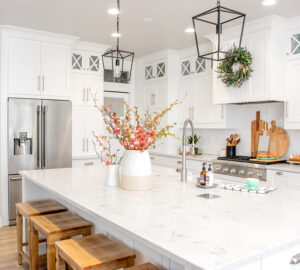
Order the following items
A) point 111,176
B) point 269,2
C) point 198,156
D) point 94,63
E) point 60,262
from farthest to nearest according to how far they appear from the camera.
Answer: point 94,63, point 198,156, point 269,2, point 111,176, point 60,262

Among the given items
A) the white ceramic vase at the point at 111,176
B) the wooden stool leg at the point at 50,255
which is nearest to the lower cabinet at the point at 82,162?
the white ceramic vase at the point at 111,176

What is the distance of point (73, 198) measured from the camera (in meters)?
Answer: 2.06

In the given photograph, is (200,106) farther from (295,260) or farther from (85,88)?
(295,260)

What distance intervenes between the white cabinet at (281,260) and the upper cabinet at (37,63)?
13.3 feet

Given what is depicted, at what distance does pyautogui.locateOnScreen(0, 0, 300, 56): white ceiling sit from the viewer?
3.44 metres

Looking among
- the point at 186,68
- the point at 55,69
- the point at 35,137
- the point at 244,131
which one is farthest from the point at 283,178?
the point at 55,69

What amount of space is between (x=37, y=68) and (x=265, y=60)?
3.08m

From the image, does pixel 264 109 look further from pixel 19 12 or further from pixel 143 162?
pixel 19 12

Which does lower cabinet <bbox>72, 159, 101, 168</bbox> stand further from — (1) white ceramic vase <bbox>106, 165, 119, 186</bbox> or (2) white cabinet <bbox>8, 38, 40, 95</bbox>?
(1) white ceramic vase <bbox>106, 165, 119, 186</bbox>

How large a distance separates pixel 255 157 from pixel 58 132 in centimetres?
279

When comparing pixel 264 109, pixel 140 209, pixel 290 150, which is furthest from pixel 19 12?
pixel 290 150

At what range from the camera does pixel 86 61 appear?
5.29 m

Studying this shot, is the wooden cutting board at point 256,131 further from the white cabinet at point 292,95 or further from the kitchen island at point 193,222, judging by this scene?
the kitchen island at point 193,222

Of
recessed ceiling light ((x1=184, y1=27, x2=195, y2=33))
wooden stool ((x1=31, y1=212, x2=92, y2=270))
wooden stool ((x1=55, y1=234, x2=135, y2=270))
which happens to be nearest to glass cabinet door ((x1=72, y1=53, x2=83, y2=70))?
recessed ceiling light ((x1=184, y1=27, x2=195, y2=33))
